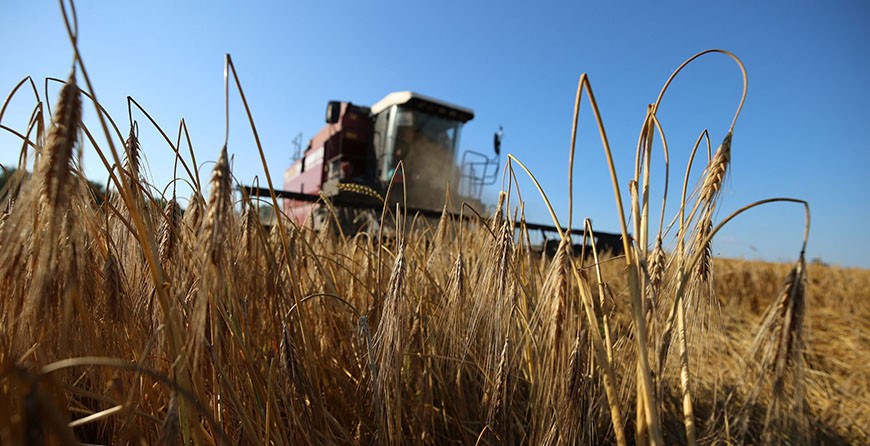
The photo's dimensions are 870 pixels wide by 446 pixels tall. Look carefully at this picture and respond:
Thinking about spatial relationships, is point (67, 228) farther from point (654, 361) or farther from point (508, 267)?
point (654, 361)

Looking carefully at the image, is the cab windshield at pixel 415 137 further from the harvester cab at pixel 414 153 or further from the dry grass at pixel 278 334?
the dry grass at pixel 278 334

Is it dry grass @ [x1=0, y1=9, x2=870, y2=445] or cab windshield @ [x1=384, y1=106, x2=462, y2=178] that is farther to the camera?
cab windshield @ [x1=384, y1=106, x2=462, y2=178]

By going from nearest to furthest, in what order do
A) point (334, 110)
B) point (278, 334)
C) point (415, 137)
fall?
point (278, 334), point (334, 110), point (415, 137)

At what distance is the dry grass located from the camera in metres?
0.41

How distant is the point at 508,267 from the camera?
70cm

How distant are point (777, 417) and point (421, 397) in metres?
0.54

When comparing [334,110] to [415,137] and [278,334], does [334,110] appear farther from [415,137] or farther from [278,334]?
[278,334]

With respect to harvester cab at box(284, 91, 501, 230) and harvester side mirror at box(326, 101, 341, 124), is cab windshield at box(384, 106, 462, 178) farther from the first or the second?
harvester side mirror at box(326, 101, 341, 124)

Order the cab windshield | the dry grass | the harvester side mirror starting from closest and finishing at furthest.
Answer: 1. the dry grass
2. the harvester side mirror
3. the cab windshield

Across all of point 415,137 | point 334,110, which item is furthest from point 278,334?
point 415,137

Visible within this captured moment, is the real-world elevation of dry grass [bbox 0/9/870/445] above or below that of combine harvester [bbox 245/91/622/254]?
below

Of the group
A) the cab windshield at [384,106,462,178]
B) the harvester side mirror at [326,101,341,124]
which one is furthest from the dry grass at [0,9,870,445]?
the cab windshield at [384,106,462,178]

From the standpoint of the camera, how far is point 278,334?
775mm

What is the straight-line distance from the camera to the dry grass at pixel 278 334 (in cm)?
41
